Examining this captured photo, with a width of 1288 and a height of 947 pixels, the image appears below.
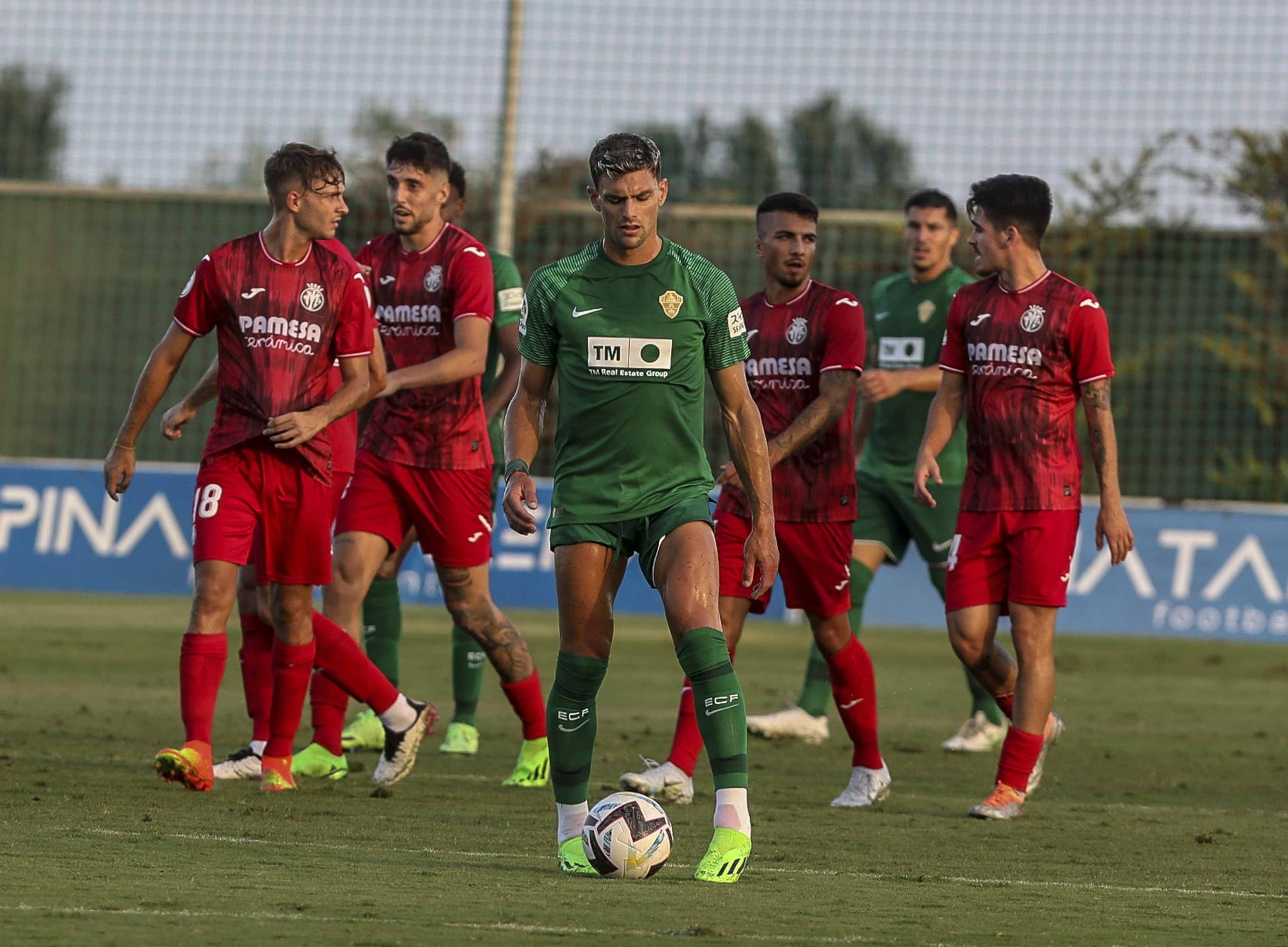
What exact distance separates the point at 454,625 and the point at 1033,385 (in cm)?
299

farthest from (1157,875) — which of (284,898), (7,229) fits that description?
(7,229)

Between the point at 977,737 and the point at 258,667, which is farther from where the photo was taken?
the point at 977,737

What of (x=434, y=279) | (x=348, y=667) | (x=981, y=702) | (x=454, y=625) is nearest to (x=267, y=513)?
(x=348, y=667)

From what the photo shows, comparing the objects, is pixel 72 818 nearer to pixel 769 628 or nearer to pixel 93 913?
pixel 93 913

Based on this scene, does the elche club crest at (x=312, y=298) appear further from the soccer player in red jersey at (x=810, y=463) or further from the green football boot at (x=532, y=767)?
the green football boot at (x=532, y=767)

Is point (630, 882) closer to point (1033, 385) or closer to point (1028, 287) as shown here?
point (1033, 385)

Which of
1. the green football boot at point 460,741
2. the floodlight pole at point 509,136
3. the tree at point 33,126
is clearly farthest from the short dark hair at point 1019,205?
the tree at point 33,126

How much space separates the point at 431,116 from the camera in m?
27.0

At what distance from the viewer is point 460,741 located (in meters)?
8.92

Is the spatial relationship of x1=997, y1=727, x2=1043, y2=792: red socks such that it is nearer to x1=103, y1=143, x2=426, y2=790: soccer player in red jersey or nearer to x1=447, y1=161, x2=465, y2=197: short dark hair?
x1=103, y1=143, x2=426, y2=790: soccer player in red jersey

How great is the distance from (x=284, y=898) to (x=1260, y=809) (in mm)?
4338

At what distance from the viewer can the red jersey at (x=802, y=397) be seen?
777cm

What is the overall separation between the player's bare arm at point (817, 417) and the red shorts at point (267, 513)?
1522 mm

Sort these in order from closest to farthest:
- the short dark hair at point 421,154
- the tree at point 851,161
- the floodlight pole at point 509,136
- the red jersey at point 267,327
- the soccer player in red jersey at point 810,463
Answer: the red jersey at point 267,327 → the soccer player in red jersey at point 810,463 → the short dark hair at point 421,154 → the floodlight pole at point 509,136 → the tree at point 851,161
